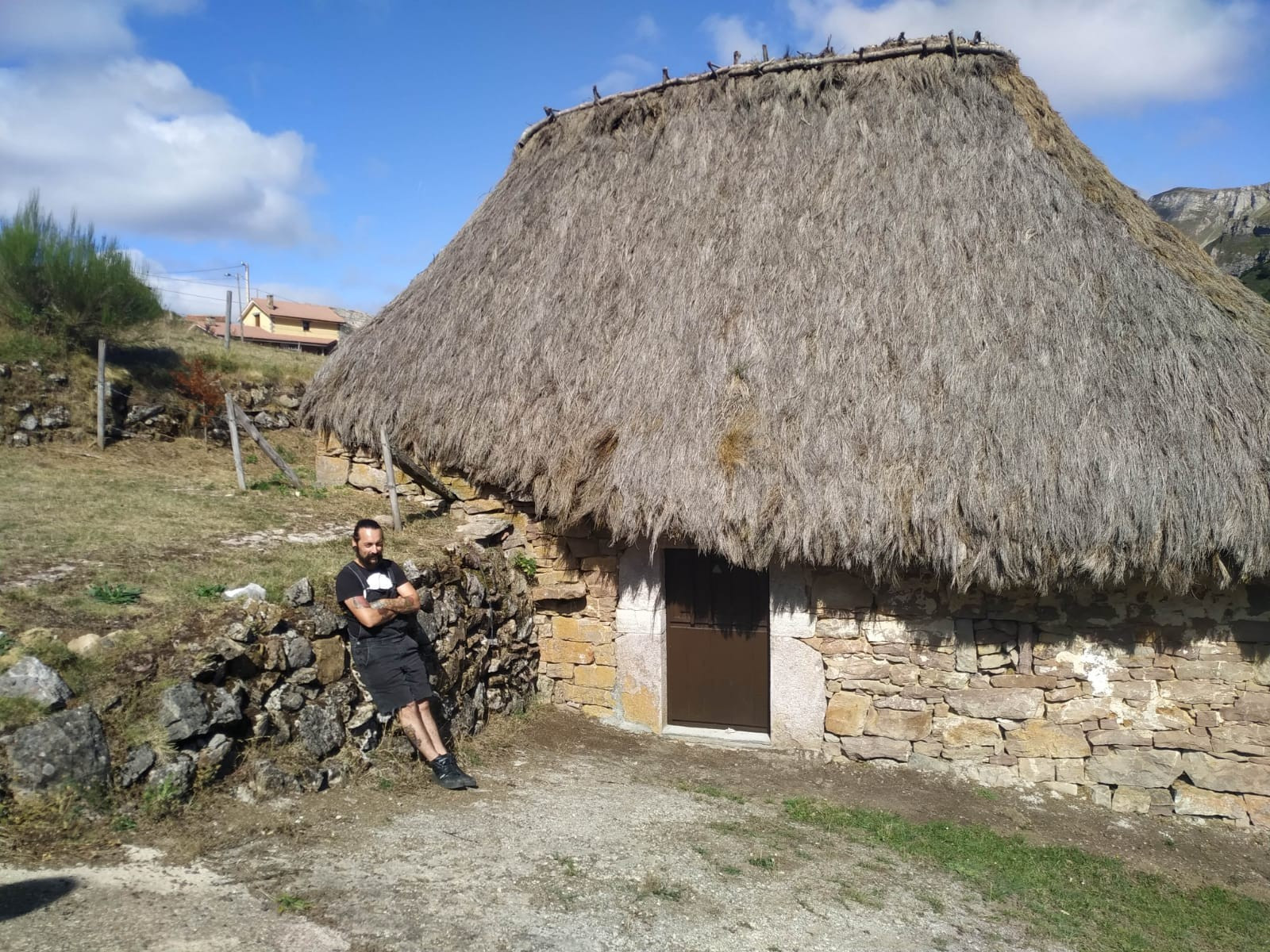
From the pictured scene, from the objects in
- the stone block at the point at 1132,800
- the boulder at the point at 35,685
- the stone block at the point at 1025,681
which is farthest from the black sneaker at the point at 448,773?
the stone block at the point at 1132,800

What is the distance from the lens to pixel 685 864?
489cm

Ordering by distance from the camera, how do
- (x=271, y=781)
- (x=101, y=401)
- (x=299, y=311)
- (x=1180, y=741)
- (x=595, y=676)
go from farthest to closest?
(x=299, y=311) → (x=101, y=401) → (x=595, y=676) → (x=1180, y=741) → (x=271, y=781)

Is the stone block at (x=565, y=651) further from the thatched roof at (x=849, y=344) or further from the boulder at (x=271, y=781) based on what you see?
the boulder at (x=271, y=781)

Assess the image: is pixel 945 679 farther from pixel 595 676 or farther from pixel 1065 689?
pixel 595 676

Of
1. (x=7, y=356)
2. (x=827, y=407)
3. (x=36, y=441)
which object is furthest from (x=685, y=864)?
(x=7, y=356)

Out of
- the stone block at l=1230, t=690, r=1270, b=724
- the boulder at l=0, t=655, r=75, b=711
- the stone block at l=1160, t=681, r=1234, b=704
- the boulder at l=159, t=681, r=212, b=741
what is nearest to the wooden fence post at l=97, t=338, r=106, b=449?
the boulder at l=0, t=655, r=75, b=711

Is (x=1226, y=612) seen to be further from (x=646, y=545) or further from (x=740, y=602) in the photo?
(x=646, y=545)

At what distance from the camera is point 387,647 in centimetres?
549

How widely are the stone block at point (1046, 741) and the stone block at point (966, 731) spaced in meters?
0.12

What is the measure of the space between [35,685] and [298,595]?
156cm

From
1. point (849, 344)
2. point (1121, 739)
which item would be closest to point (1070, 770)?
point (1121, 739)

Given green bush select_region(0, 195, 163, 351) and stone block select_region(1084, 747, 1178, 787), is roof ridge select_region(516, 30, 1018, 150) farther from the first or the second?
→ green bush select_region(0, 195, 163, 351)

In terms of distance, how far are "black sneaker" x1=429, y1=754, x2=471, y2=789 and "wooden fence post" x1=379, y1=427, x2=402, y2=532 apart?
270cm

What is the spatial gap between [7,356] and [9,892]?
38.5ft
